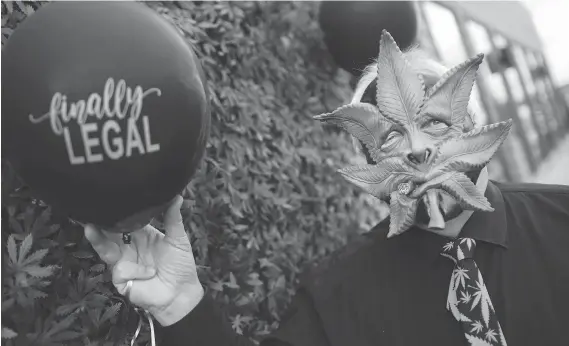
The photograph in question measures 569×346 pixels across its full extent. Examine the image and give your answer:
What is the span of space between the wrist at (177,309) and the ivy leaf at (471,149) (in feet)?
2.15

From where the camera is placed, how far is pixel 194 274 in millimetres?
1358

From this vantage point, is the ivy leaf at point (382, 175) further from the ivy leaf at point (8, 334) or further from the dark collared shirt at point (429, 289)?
the ivy leaf at point (8, 334)

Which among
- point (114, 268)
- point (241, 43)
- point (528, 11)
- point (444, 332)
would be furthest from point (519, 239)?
point (528, 11)

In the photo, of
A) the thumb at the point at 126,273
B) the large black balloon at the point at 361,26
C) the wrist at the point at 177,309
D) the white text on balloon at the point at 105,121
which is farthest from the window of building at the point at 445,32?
the white text on balloon at the point at 105,121

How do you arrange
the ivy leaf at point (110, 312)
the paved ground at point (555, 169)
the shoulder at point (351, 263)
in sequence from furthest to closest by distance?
the paved ground at point (555, 169)
the shoulder at point (351, 263)
the ivy leaf at point (110, 312)

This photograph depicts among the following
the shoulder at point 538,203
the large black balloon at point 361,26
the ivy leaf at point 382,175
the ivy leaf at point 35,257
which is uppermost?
the ivy leaf at point 35,257

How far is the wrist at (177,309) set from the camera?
1329 mm

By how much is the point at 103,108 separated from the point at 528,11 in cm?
1019

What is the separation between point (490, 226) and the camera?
1586mm

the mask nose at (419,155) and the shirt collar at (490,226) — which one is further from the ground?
the mask nose at (419,155)

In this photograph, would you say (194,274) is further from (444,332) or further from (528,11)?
(528,11)

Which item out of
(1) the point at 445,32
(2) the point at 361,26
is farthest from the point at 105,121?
(1) the point at 445,32

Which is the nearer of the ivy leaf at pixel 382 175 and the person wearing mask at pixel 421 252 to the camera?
the person wearing mask at pixel 421 252

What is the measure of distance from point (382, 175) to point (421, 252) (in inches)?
13.0
